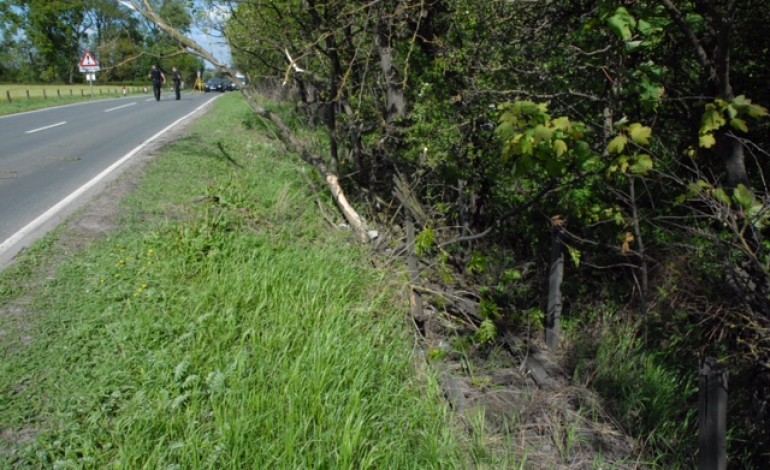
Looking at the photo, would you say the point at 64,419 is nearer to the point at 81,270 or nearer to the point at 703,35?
the point at 81,270

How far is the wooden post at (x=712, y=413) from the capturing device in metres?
2.80

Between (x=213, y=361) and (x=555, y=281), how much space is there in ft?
9.39

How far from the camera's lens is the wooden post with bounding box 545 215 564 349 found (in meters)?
5.05

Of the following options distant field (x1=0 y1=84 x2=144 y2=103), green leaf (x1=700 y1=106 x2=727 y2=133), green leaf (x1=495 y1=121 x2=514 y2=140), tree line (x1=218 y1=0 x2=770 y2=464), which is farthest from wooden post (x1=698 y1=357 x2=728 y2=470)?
distant field (x1=0 y1=84 x2=144 y2=103)

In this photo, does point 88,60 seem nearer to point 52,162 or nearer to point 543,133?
point 52,162

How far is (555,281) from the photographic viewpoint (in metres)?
5.15

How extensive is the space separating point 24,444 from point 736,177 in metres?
4.36

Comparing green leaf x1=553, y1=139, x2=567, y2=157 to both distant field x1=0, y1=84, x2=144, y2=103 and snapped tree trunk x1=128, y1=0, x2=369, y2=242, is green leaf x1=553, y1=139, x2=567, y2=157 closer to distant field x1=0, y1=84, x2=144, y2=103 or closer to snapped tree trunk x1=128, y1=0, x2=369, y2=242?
snapped tree trunk x1=128, y1=0, x2=369, y2=242

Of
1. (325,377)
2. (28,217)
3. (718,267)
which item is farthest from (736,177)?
(28,217)

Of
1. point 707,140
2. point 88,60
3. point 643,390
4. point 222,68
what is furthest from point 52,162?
point 88,60

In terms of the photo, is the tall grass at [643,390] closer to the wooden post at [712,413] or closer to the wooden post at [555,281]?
the wooden post at [555,281]

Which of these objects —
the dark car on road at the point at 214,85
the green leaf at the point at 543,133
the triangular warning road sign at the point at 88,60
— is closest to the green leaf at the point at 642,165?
the green leaf at the point at 543,133

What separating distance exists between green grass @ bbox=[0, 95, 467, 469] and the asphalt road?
1.37 metres

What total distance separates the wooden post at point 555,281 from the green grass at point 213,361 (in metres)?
1.29
